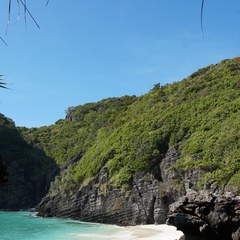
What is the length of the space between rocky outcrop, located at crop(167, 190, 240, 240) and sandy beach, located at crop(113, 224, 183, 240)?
518 inches

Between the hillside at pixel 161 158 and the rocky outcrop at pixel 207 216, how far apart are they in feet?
55.0

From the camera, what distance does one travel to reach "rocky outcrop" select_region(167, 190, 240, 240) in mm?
A: 13977

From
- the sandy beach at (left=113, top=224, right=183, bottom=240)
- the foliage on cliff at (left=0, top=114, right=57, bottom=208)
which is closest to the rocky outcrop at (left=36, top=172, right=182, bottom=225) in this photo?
the sandy beach at (left=113, top=224, right=183, bottom=240)

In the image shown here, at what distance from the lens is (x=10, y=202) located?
75.6m

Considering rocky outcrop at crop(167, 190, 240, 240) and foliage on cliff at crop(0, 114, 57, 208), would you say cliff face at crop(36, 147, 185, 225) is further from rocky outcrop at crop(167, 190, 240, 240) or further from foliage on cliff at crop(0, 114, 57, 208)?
foliage on cliff at crop(0, 114, 57, 208)

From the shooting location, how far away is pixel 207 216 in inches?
573

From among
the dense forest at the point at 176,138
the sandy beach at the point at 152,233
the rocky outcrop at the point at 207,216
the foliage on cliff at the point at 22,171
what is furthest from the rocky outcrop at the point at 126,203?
the foliage on cliff at the point at 22,171

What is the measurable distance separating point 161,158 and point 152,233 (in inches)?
530

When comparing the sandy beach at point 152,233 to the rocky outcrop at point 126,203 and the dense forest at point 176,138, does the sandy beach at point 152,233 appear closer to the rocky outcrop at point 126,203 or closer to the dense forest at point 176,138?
the rocky outcrop at point 126,203

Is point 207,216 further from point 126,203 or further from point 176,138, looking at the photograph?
point 176,138

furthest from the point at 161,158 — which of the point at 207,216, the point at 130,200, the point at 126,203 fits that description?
the point at 207,216

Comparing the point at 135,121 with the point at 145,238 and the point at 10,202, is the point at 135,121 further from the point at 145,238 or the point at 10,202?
the point at 10,202

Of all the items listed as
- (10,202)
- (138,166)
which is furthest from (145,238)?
(10,202)

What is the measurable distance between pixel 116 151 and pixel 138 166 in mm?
7529
